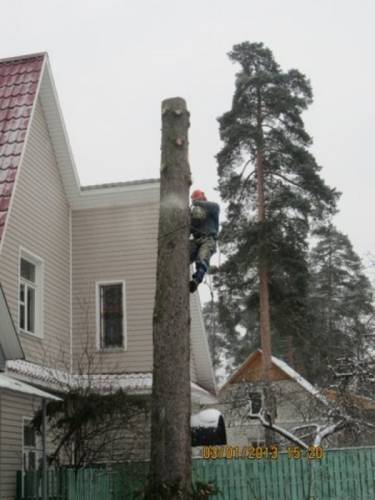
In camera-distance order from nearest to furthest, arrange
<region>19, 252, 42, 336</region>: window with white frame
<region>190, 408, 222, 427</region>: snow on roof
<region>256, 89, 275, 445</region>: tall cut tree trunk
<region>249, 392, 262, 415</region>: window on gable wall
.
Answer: <region>190, 408, 222, 427</region>: snow on roof
<region>19, 252, 42, 336</region>: window with white frame
<region>249, 392, 262, 415</region>: window on gable wall
<region>256, 89, 275, 445</region>: tall cut tree trunk

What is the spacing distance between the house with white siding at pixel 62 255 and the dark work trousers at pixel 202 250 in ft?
20.3

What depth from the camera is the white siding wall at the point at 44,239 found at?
14930mm

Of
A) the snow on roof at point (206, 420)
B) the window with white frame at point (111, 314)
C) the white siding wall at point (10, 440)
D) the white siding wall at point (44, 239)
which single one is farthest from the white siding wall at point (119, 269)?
the snow on roof at point (206, 420)

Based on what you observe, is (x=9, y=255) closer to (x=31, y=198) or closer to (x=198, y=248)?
(x=31, y=198)

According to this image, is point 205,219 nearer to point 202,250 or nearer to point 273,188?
point 202,250

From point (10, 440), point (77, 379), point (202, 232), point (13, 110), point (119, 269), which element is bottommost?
point (10, 440)

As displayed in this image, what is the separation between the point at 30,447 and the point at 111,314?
3.86 meters

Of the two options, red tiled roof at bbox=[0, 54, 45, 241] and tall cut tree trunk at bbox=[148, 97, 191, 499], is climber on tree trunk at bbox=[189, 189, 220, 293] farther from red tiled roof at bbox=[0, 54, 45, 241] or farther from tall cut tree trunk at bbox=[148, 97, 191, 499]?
red tiled roof at bbox=[0, 54, 45, 241]

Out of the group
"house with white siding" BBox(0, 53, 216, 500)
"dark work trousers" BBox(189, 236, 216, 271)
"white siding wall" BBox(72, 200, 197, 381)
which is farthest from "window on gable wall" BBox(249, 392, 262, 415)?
"dark work trousers" BBox(189, 236, 216, 271)

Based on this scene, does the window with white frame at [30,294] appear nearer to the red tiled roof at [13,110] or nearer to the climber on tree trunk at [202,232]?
the red tiled roof at [13,110]

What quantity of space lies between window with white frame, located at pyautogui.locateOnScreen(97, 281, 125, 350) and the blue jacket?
28.9ft

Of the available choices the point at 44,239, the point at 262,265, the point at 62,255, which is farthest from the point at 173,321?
the point at 262,265

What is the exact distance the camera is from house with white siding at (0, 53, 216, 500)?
15094 millimetres

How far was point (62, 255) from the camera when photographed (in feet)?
57.4
